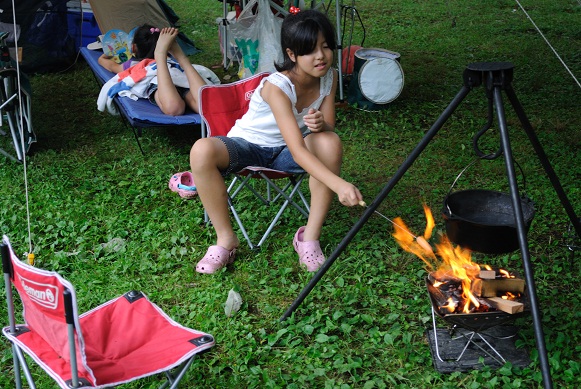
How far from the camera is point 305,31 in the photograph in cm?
316

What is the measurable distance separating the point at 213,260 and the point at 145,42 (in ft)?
8.36

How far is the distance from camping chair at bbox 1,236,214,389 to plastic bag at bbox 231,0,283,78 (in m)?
3.66

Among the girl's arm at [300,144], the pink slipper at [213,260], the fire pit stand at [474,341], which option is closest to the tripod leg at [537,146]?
the fire pit stand at [474,341]

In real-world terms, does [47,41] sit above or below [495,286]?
below

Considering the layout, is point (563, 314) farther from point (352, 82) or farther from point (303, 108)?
point (352, 82)

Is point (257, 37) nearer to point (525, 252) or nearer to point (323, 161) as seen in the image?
point (323, 161)

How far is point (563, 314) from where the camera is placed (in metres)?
3.00

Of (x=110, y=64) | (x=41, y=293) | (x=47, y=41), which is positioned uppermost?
(x=41, y=293)

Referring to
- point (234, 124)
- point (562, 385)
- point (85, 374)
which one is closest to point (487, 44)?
point (234, 124)

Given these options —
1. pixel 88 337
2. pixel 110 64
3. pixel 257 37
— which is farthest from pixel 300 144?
pixel 257 37

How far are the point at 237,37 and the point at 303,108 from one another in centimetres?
306

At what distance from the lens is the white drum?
18.1ft

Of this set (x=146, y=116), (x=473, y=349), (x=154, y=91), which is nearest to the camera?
(x=473, y=349)

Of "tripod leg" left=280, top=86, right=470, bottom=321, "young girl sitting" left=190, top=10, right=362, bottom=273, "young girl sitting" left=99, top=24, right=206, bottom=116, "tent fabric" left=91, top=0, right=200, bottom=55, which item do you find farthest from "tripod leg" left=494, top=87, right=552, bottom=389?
"tent fabric" left=91, top=0, right=200, bottom=55
